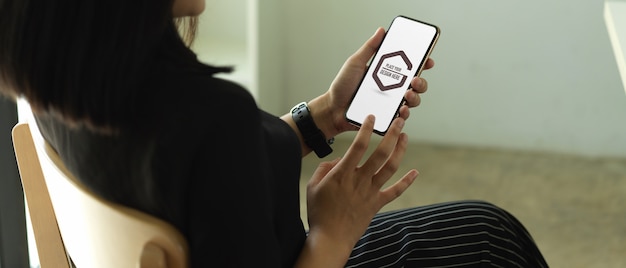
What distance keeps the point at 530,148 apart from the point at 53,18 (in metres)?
1.76

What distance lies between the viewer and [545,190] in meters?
1.98

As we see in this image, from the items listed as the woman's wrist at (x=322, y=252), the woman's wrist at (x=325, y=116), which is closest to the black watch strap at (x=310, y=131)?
the woman's wrist at (x=325, y=116)

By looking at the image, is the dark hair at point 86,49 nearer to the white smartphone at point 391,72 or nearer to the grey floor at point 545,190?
the white smartphone at point 391,72

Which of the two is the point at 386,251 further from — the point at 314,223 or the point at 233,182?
the point at 233,182

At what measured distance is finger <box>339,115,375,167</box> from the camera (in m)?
0.82

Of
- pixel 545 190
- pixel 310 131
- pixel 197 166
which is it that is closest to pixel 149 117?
pixel 197 166

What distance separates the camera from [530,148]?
2174mm

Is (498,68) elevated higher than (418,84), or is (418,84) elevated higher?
(418,84)

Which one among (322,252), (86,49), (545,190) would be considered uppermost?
(86,49)

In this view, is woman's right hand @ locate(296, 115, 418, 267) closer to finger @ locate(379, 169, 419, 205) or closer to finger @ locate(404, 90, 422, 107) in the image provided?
Result: finger @ locate(379, 169, 419, 205)

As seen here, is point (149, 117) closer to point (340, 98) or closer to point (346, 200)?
point (346, 200)

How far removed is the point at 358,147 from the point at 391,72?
26cm

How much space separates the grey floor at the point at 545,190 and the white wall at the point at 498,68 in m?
0.06

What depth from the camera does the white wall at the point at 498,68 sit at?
6.60 feet
